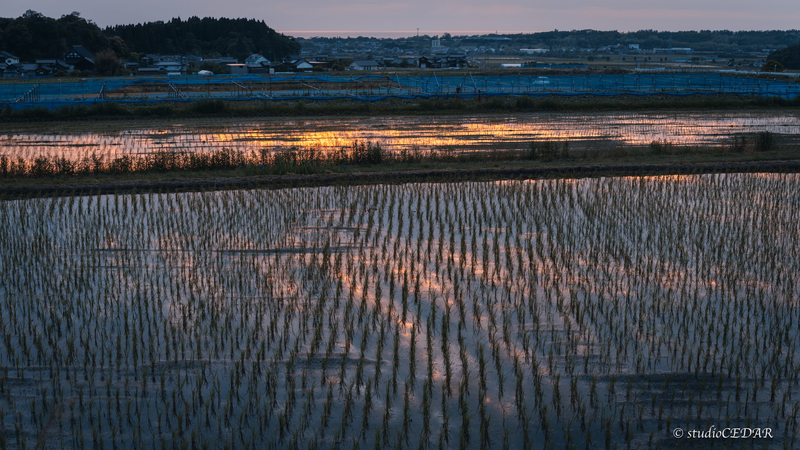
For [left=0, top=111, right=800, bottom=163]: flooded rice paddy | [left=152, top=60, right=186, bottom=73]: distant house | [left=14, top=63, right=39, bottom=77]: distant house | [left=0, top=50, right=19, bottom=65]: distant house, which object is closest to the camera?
[left=0, top=111, right=800, bottom=163]: flooded rice paddy

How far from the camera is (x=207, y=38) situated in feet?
278

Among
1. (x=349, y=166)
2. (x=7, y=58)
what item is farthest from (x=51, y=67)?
(x=349, y=166)

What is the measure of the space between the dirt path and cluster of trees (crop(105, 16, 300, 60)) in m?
69.1

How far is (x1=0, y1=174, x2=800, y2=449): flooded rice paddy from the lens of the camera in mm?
3678

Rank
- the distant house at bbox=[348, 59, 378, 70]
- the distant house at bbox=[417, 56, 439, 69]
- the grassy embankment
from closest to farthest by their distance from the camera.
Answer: the grassy embankment, the distant house at bbox=[348, 59, 378, 70], the distant house at bbox=[417, 56, 439, 69]

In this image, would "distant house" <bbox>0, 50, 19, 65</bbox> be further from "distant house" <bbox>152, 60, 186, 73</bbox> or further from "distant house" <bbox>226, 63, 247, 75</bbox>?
"distant house" <bbox>226, 63, 247, 75</bbox>

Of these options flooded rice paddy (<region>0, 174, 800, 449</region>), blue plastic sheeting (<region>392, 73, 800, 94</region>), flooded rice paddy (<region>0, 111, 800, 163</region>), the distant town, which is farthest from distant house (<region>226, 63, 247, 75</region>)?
flooded rice paddy (<region>0, 174, 800, 449</region>)

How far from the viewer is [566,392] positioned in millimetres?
3980

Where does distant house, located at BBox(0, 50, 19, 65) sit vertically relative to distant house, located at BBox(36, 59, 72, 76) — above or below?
above

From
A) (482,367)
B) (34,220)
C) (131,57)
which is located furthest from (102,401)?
(131,57)

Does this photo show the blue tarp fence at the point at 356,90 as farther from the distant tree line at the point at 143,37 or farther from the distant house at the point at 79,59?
the distant tree line at the point at 143,37

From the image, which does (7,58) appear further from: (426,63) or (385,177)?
(385,177)

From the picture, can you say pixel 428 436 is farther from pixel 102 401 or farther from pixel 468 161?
pixel 468 161

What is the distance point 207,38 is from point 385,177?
8098 centimetres
